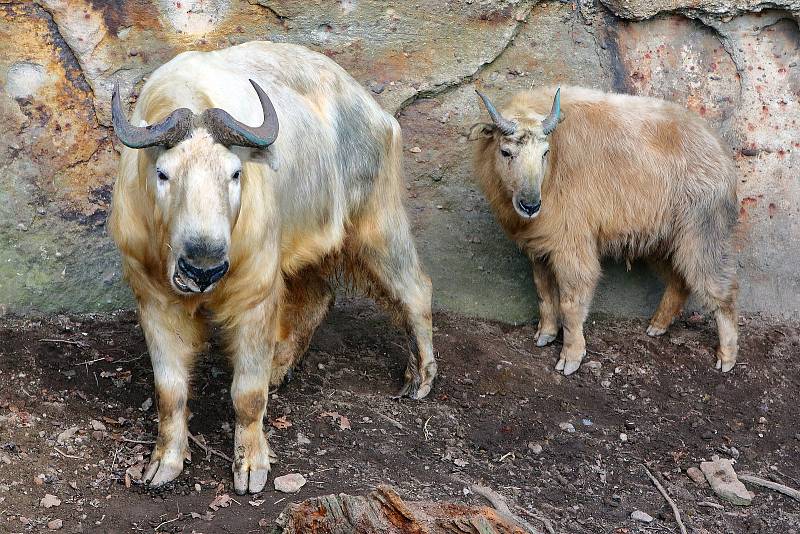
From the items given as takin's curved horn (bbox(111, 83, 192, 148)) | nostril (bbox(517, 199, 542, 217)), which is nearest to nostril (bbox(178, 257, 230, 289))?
takin's curved horn (bbox(111, 83, 192, 148))

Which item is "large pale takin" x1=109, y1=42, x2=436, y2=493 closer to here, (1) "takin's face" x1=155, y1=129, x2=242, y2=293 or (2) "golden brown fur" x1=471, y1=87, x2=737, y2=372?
(1) "takin's face" x1=155, y1=129, x2=242, y2=293

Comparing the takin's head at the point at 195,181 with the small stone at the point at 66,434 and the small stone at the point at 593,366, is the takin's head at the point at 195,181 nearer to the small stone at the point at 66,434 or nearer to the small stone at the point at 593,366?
the small stone at the point at 66,434

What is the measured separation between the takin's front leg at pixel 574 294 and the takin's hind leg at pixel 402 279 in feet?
2.89

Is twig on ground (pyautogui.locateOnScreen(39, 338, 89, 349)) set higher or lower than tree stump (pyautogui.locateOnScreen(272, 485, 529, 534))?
lower

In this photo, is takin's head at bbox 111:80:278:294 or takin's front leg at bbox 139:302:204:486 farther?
takin's front leg at bbox 139:302:204:486

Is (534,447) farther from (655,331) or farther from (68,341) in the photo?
(68,341)

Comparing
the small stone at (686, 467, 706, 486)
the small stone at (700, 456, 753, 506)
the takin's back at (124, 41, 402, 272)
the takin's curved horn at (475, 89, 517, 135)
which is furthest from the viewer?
the takin's curved horn at (475, 89, 517, 135)

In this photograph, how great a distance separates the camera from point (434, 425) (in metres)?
4.92

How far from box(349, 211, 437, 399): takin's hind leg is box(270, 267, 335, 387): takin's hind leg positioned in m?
0.25

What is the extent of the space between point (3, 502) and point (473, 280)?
303 centimetres

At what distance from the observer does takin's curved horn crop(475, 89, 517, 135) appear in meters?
5.53

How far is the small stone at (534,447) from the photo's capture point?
4.82 m

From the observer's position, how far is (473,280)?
20.0ft

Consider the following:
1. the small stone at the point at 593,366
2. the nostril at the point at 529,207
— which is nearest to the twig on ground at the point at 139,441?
the nostril at the point at 529,207
